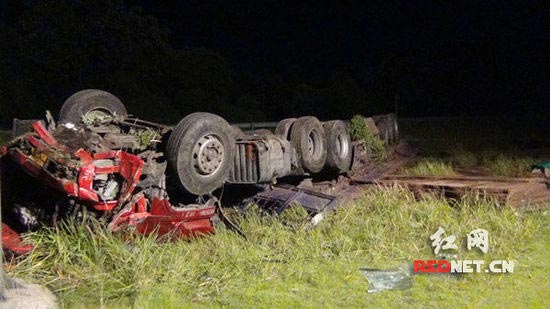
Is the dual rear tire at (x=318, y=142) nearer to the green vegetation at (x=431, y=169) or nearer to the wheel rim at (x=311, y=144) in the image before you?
the wheel rim at (x=311, y=144)

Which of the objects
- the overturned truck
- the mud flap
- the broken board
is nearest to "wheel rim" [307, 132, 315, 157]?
the overturned truck

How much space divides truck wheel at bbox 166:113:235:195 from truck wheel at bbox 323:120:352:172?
230 cm

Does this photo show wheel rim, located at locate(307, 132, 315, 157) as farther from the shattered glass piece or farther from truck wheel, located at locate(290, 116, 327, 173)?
the shattered glass piece

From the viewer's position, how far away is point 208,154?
6.32 m

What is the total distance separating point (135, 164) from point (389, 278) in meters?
2.36

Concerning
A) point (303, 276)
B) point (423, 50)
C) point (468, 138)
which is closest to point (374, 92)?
point (423, 50)

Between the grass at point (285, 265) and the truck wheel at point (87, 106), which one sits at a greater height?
the truck wheel at point (87, 106)

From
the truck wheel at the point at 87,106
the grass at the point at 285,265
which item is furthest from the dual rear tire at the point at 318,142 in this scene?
the truck wheel at the point at 87,106

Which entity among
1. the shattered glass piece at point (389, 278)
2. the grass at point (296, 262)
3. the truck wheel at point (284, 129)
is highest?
the truck wheel at point (284, 129)

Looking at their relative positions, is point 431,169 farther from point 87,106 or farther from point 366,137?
point 87,106

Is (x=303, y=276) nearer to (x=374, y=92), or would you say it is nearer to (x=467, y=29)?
(x=374, y=92)

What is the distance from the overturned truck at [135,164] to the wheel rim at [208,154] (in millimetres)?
10

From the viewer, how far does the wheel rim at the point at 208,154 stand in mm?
6184

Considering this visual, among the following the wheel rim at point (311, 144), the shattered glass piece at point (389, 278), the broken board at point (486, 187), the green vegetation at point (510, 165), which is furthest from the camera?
the green vegetation at point (510, 165)
